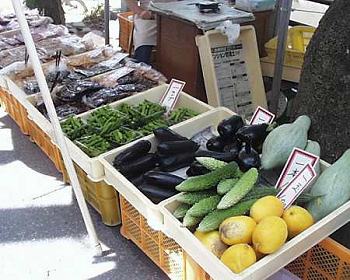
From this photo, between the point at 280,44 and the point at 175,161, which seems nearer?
the point at 175,161

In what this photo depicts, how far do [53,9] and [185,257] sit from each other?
13.6 ft

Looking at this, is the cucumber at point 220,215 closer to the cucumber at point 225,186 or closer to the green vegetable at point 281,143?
the cucumber at point 225,186

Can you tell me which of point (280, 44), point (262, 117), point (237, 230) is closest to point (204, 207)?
point (237, 230)

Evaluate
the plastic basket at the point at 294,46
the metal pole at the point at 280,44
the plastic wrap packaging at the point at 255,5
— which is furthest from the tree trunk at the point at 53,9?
the metal pole at the point at 280,44

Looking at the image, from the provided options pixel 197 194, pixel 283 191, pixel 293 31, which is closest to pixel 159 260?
pixel 197 194

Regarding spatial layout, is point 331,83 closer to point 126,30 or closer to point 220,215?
point 220,215

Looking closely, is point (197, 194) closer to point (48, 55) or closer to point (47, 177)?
point (47, 177)

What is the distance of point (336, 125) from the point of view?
230cm

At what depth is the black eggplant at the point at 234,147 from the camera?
228cm

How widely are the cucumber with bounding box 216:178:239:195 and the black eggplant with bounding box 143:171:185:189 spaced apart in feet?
0.87

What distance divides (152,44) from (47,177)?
5.88ft

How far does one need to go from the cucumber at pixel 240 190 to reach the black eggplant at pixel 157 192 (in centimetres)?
34

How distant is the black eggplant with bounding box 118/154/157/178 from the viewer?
2.29 meters

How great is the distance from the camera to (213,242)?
1806 millimetres
